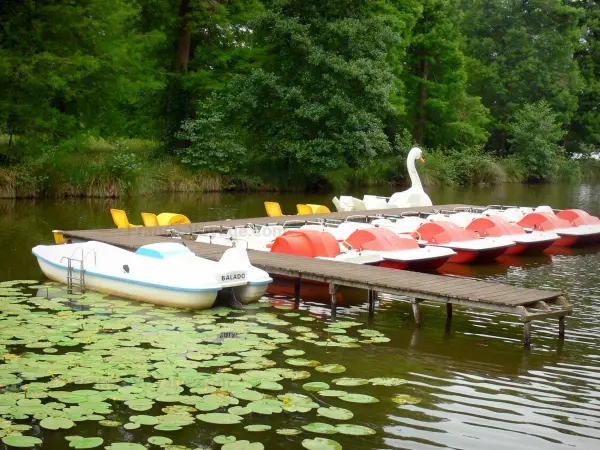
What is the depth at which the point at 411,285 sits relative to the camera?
11734 millimetres

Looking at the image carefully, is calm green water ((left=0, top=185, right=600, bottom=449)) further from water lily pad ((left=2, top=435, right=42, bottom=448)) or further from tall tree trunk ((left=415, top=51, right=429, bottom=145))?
tall tree trunk ((left=415, top=51, right=429, bottom=145))

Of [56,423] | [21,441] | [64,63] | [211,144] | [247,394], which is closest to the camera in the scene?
[21,441]

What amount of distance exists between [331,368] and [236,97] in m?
27.0

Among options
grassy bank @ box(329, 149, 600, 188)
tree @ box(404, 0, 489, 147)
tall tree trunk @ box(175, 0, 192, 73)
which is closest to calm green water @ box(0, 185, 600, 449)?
tall tree trunk @ box(175, 0, 192, 73)

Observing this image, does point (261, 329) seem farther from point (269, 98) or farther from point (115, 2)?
point (269, 98)

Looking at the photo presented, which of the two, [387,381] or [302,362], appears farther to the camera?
[302,362]

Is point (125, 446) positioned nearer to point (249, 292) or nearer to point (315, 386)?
point (315, 386)

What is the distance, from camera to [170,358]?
30.6ft

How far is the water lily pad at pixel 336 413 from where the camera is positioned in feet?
25.1

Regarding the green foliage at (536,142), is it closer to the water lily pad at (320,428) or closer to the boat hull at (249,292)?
the boat hull at (249,292)

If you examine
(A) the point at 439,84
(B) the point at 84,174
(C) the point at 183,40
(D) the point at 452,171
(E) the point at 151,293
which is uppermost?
(C) the point at 183,40

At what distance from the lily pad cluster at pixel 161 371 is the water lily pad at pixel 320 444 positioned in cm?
2

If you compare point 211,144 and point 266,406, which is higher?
point 211,144

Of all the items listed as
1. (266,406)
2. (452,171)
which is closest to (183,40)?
(452,171)
